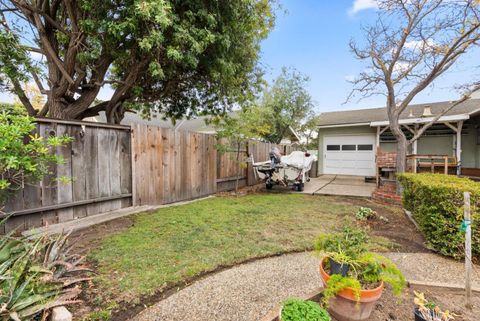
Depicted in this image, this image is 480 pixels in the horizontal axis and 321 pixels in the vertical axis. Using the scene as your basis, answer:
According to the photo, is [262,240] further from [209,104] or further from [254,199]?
[209,104]

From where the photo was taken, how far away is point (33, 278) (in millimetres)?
1795

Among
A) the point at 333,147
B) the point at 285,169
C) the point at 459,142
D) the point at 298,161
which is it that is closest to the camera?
the point at 285,169

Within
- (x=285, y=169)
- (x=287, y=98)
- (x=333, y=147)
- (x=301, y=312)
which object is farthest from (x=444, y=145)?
(x=301, y=312)

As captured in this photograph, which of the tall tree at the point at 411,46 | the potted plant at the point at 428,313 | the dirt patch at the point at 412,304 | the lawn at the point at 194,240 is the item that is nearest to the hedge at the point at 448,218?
the dirt patch at the point at 412,304

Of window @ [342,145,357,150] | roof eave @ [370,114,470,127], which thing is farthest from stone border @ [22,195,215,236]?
window @ [342,145,357,150]

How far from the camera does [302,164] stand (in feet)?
26.0

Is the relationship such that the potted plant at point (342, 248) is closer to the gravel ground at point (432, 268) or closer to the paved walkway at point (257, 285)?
the paved walkway at point (257, 285)

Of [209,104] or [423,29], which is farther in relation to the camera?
[209,104]

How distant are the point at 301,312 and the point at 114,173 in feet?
14.9

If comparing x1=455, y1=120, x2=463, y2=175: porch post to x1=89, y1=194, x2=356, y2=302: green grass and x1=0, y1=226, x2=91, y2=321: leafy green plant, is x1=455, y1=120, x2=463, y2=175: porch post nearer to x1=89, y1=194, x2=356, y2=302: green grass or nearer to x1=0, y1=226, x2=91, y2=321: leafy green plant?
x1=89, y1=194, x2=356, y2=302: green grass

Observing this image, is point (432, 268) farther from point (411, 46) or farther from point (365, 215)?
point (411, 46)

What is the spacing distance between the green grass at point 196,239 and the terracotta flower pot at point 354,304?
4.66 feet

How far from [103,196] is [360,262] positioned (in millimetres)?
4643

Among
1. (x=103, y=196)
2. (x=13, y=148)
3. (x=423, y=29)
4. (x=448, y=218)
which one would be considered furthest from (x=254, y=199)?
(x=423, y=29)
